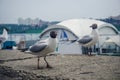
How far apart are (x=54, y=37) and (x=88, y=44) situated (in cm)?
237

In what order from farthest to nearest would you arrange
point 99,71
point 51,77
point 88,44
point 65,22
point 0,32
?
point 65,22 → point 0,32 → point 88,44 → point 99,71 → point 51,77

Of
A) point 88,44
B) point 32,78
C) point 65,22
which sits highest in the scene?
point 65,22

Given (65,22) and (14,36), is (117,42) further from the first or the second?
(65,22)

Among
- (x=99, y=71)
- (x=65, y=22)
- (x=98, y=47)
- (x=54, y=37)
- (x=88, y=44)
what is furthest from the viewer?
(x=65, y=22)

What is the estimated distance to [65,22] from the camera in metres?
19.7

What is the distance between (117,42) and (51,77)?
7039 mm

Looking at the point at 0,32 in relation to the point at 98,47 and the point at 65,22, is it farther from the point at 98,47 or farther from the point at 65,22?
the point at 65,22

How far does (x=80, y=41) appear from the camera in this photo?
7.03 meters

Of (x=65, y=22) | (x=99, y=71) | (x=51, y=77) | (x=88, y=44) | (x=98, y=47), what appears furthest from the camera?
(x=65, y=22)

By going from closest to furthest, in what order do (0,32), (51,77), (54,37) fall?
1. (51,77)
2. (54,37)
3. (0,32)

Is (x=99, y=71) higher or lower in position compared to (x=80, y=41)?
lower

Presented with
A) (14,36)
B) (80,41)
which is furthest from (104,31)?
(80,41)

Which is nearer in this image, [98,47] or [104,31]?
[98,47]

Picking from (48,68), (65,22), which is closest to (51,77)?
(48,68)
